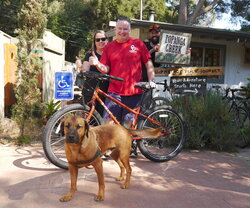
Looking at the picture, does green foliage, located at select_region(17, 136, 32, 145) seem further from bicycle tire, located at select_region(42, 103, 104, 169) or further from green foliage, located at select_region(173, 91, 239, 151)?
green foliage, located at select_region(173, 91, 239, 151)

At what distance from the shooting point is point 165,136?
438 centimetres

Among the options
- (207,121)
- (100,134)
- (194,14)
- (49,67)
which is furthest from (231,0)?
(100,134)

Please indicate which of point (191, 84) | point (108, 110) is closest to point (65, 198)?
point (108, 110)

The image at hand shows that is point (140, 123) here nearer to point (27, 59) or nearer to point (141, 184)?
point (141, 184)

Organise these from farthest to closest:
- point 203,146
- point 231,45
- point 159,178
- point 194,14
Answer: point 194,14
point 231,45
point 203,146
point 159,178

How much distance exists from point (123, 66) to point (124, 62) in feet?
0.21

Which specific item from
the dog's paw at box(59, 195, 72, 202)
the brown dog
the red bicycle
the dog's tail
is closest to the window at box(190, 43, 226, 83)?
the red bicycle

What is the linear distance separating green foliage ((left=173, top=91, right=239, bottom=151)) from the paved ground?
1.98ft

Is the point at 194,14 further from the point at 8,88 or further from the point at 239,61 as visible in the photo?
the point at 8,88

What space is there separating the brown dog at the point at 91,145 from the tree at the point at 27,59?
2.78 m

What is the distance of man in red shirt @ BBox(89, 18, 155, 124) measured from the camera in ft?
13.0

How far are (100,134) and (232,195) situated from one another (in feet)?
5.84

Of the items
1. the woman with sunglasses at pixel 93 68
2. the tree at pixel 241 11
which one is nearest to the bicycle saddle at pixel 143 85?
the woman with sunglasses at pixel 93 68

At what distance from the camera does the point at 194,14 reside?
17.7 meters
